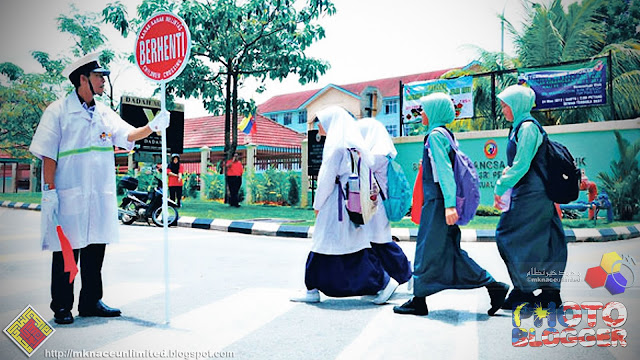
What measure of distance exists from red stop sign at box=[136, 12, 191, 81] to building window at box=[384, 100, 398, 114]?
35780 millimetres

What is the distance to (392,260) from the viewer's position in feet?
16.5

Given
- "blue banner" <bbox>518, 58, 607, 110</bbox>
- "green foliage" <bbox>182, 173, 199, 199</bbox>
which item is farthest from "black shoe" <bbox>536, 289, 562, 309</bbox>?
"green foliage" <bbox>182, 173, 199, 199</bbox>

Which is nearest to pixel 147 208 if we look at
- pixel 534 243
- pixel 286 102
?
pixel 534 243

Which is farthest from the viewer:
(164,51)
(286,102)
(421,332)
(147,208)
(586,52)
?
(286,102)

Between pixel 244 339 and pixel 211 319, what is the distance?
59 cm

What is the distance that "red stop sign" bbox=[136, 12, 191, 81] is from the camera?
4.04 metres

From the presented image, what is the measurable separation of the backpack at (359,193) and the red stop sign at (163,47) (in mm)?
1535

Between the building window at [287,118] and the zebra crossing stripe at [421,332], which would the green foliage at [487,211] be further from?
the building window at [287,118]

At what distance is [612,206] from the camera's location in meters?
12.0

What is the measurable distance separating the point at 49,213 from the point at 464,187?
9.61 feet

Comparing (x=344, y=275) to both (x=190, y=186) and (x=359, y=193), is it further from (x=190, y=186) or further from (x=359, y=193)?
(x=190, y=186)

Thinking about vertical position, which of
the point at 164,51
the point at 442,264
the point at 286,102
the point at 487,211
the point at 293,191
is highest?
the point at 286,102

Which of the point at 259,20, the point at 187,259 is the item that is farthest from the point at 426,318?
the point at 259,20

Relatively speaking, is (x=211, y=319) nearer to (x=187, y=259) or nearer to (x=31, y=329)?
(x=31, y=329)
